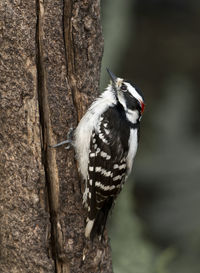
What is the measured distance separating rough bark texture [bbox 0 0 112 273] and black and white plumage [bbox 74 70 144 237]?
0.32ft

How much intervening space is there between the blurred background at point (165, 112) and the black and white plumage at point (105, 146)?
102 inches

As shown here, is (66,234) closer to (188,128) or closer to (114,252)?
(114,252)

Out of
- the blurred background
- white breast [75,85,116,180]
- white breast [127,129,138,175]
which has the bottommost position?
the blurred background

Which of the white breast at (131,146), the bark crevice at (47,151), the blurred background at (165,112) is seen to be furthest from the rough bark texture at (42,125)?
the blurred background at (165,112)

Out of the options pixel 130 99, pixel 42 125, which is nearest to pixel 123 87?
pixel 130 99

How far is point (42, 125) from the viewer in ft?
16.2

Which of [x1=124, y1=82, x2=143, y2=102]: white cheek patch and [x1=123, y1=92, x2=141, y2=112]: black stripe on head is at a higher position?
[x1=124, y1=82, x2=143, y2=102]: white cheek patch

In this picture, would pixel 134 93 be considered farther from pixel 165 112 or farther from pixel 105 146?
pixel 165 112

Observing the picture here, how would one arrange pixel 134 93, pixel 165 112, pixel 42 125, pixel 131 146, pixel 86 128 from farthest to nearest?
pixel 165 112
pixel 134 93
pixel 131 146
pixel 86 128
pixel 42 125

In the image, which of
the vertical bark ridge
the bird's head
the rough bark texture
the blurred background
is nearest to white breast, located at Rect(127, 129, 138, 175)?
the bird's head

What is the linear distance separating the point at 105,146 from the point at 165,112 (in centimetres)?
459

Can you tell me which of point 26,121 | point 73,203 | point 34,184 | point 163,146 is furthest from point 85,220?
point 163,146

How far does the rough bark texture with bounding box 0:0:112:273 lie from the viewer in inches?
190

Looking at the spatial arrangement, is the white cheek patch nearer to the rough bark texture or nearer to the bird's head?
the bird's head
